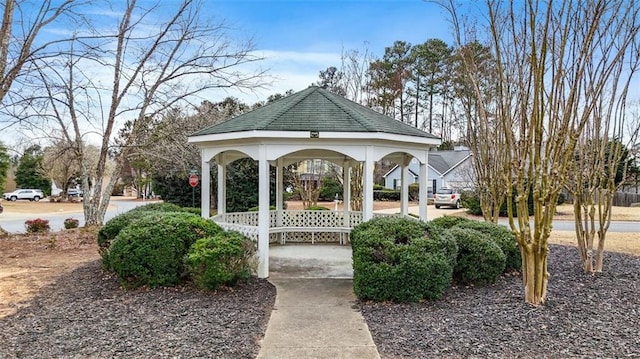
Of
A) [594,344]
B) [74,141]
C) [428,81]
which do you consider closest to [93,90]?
[74,141]

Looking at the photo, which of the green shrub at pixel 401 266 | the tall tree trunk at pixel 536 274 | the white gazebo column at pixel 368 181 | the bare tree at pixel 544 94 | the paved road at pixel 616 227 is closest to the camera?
the bare tree at pixel 544 94

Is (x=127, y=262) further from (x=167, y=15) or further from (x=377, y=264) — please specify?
(x=167, y=15)

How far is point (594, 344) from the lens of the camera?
455 cm

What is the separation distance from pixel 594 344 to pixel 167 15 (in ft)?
43.5

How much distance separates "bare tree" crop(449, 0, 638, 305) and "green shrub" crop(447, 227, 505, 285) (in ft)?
3.17

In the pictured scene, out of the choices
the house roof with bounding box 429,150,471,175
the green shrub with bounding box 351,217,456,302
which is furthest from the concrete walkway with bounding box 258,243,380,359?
the house roof with bounding box 429,150,471,175

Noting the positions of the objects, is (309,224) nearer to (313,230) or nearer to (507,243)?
(313,230)

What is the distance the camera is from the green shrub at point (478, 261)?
690 centimetres

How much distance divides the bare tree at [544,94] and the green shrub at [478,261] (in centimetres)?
97

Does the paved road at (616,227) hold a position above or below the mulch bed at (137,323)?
below

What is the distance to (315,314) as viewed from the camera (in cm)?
571

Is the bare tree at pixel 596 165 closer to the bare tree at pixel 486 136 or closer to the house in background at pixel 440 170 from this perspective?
the bare tree at pixel 486 136

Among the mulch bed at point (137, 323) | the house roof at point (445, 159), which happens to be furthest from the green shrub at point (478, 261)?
the house roof at point (445, 159)

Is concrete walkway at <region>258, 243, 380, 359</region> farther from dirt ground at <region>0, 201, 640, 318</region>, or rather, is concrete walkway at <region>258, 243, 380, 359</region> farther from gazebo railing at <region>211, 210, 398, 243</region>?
dirt ground at <region>0, 201, 640, 318</region>
